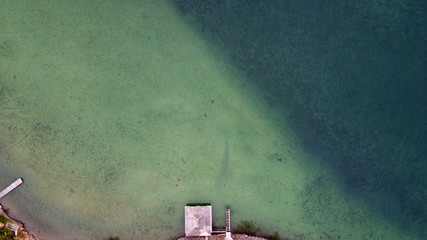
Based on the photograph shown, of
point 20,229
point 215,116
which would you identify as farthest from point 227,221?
point 20,229

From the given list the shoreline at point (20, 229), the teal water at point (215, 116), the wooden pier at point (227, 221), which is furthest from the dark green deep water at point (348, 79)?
the shoreline at point (20, 229)

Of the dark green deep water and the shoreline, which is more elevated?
the dark green deep water

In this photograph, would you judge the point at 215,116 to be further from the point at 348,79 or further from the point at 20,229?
the point at 20,229

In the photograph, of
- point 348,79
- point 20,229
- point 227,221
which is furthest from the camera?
point 348,79

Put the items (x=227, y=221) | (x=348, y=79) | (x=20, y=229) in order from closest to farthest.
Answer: (x=20, y=229) < (x=227, y=221) < (x=348, y=79)

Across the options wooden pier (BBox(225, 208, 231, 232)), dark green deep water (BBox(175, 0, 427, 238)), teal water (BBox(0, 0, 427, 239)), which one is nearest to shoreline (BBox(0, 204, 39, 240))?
teal water (BBox(0, 0, 427, 239))

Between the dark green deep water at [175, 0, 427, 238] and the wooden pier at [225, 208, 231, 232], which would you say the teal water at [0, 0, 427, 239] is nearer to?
the dark green deep water at [175, 0, 427, 238]
